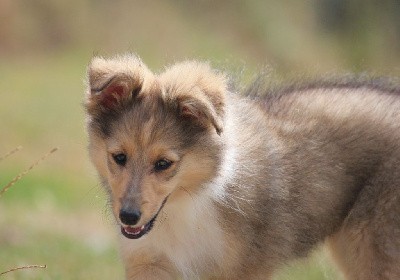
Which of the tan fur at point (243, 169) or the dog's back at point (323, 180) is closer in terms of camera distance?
the tan fur at point (243, 169)

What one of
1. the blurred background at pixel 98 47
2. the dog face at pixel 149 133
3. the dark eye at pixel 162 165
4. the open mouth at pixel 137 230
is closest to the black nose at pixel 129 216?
the dog face at pixel 149 133

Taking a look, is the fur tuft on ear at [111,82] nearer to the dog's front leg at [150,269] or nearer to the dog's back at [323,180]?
the dog's back at [323,180]

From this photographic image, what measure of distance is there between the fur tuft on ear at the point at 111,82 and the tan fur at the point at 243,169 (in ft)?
0.03

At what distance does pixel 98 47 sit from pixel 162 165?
1914cm

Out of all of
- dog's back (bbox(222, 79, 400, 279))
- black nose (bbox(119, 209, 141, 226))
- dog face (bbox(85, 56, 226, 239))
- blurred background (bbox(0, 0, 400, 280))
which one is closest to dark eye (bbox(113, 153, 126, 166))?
dog face (bbox(85, 56, 226, 239))

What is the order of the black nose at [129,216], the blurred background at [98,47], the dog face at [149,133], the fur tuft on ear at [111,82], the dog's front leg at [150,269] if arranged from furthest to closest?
the blurred background at [98,47]
the dog's front leg at [150,269]
the fur tuft on ear at [111,82]
the dog face at [149,133]
the black nose at [129,216]

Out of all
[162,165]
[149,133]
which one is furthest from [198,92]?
[162,165]

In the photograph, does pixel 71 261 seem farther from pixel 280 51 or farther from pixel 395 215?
pixel 280 51

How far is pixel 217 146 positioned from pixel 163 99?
469 mm

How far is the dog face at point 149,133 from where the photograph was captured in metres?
6.30

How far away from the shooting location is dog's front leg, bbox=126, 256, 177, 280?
6.97 m

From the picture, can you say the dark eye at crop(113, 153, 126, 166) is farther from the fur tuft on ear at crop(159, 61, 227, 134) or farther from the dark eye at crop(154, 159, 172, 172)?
the fur tuft on ear at crop(159, 61, 227, 134)

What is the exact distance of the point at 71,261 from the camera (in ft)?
33.8

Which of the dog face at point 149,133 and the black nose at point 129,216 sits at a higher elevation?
the dog face at point 149,133
